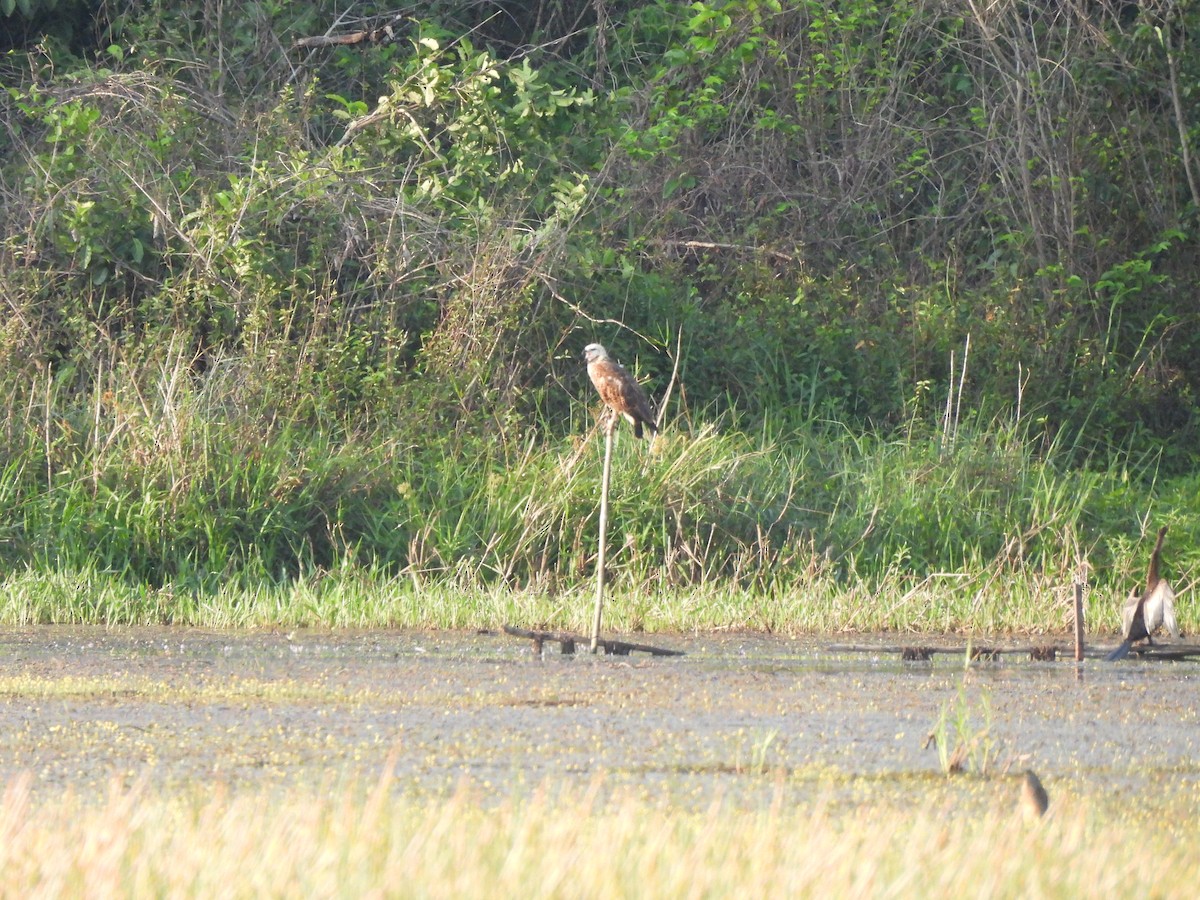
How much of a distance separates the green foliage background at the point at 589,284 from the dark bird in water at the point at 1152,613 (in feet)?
4.82

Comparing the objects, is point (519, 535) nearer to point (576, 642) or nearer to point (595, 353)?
point (595, 353)

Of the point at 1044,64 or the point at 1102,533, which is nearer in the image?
the point at 1102,533

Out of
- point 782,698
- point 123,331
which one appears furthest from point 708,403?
point 782,698

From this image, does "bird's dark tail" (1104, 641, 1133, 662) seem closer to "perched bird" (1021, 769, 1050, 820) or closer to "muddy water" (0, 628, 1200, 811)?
"muddy water" (0, 628, 1200, 811)

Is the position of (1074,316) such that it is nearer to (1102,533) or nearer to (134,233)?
(1102,533)

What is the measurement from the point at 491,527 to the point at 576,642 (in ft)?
6.23

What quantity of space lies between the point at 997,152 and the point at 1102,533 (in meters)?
4.19

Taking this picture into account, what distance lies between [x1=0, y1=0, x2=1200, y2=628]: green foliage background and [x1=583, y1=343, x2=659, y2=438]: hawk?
74cm

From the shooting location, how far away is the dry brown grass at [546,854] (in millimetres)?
3012

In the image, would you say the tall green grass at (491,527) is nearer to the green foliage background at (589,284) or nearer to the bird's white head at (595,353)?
the green foliage background at (589,284)

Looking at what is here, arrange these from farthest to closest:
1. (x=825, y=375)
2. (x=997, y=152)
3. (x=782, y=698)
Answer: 1. (x=997, y=152)
2. (x=825, y=375)
3. (x=782, y=698)

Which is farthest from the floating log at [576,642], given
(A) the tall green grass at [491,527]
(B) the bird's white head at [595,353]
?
(B) the bird's white head at [595,353]

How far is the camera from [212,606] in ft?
27.3

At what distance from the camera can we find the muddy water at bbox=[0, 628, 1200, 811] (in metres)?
4.68
